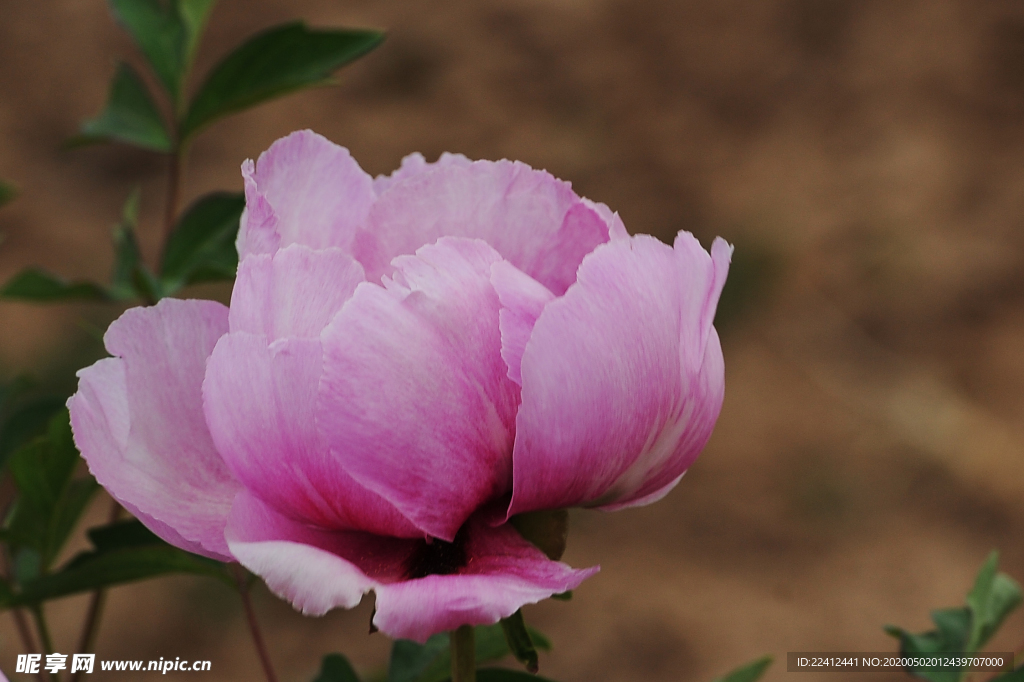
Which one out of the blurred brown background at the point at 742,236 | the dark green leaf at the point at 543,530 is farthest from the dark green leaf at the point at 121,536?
the blurred brown background at the point at 742,236

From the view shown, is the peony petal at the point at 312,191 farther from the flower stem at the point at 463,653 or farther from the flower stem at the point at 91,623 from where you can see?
the flower stem at the point at 91,623

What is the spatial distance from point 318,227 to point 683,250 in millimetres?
127

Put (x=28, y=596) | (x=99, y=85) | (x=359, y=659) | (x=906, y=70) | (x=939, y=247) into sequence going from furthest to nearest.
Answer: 1. (x=99, y=85)
2. (x=906, y=70)
3. (x=939, y=247)
4. (x=359, y=659)
5. (x=28, y=596)

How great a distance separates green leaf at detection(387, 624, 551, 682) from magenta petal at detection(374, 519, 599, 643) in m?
0.16

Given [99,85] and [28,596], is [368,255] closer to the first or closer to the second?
[28,596]

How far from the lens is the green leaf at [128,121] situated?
2.14 feet

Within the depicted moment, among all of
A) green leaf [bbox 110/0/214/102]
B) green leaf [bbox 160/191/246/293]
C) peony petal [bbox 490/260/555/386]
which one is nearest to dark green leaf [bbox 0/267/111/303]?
green leaf [bbox 160/191/246/293]

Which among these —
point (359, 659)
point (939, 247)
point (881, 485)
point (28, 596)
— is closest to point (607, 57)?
point (939, 247)

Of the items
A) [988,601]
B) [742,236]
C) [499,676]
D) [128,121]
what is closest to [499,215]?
[499,676]

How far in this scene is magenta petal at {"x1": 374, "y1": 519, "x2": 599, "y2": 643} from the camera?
268 millimetres

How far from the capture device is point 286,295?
0.99 ft

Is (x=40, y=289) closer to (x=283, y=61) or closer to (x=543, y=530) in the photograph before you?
(x=283, y=61)

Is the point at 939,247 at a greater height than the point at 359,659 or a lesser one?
A: greater

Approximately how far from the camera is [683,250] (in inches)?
12.3
